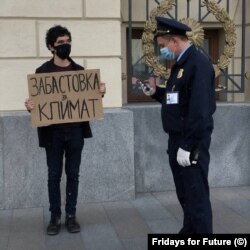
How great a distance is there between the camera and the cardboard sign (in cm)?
494

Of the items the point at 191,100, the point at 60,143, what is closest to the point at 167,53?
the point at 191,100

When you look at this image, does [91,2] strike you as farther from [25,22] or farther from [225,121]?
[225,121]

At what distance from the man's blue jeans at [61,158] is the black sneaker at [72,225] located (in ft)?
0.23

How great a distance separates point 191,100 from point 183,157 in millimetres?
430

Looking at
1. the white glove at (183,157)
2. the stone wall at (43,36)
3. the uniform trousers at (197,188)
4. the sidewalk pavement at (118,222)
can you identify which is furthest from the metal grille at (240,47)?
the white glove at (183,157)

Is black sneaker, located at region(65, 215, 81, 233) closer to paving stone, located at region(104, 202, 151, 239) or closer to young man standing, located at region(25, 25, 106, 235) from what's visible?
young man standing, located at region(25, 25, 106, 235)

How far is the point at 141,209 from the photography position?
5840 millimetres

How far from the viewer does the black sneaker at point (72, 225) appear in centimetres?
504

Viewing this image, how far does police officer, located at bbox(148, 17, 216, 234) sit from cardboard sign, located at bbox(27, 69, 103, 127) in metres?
1.12

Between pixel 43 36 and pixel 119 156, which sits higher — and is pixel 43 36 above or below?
above

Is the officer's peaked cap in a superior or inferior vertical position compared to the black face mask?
superior

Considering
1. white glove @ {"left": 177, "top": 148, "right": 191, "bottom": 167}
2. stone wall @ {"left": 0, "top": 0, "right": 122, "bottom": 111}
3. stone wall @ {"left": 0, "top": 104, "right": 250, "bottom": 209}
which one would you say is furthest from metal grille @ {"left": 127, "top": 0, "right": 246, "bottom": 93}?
white glove @ {"left": 177, "top": 148, "right": 191, "bottom": 167}

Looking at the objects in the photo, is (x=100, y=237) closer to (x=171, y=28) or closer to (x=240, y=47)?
(x=171, y=28)

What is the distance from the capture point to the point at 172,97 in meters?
3.99
